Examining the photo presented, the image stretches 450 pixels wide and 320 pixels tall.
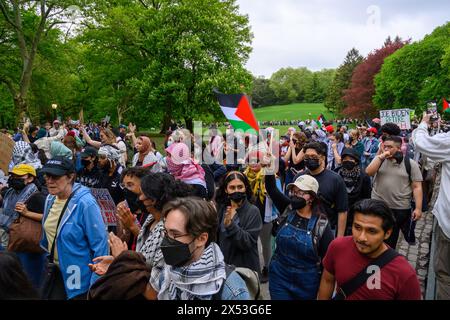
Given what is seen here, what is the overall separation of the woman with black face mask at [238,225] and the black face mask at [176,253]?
1141 millimetres

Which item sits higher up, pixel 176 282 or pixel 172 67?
pixel 172 67

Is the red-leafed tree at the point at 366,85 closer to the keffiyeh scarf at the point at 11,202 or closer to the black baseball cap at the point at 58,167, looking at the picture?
the keffiyeh scarf at the point at 11,202

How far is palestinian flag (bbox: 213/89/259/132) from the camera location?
4574 millimetres

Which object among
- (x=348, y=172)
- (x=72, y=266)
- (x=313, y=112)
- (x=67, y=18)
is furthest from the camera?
(x=313, y=112)

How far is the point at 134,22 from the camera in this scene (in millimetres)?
24359

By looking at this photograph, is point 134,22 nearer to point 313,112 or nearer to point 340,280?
point 340,280

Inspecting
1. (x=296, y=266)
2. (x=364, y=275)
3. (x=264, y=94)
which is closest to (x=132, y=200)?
(x=296, y=266)

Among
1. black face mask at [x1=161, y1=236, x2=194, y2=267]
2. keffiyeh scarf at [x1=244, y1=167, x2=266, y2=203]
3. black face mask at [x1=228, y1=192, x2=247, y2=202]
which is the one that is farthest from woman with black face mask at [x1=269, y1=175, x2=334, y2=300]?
black face mask at [x1=161, y1=236, x2=194, y2=267]

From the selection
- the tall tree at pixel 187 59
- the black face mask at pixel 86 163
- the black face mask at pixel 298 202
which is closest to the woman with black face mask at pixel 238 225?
the black face mask at pixel 298 202

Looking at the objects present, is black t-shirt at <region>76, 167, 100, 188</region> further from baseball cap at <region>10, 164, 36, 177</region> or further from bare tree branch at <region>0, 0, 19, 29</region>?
bare tree branch at <region>0, 0, 19, 29</region>

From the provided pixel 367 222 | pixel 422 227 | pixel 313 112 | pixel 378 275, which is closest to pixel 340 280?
pixel 378 275

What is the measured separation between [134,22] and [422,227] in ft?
72.9

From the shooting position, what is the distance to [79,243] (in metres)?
3.24

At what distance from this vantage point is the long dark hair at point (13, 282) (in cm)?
188
